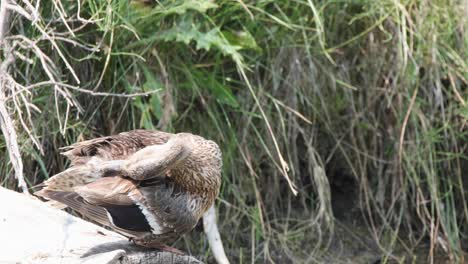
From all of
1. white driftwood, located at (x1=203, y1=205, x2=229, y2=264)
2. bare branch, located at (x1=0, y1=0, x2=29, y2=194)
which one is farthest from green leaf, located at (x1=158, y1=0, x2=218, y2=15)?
white driftwood, located at (x1=203, y1=205, x2=229, y2=264)

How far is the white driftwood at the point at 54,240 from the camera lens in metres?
3.07

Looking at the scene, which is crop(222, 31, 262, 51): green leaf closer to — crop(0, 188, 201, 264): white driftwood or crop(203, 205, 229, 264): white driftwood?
crop(203, 205, 229, 264): white driftwood

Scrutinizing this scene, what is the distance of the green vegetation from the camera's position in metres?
4.46

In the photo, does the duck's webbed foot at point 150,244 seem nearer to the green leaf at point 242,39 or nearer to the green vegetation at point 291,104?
the green vegetation at point 291,104

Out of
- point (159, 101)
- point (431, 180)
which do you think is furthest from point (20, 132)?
point (431, 180)

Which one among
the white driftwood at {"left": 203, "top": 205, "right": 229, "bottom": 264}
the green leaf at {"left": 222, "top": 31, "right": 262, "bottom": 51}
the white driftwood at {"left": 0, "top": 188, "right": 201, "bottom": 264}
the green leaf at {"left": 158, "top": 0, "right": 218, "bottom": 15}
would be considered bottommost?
the white driftwood at {"left": 203, "top": 205, "right": 229, "bottom": 264}

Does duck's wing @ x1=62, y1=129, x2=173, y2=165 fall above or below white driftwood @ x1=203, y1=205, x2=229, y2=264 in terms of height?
above

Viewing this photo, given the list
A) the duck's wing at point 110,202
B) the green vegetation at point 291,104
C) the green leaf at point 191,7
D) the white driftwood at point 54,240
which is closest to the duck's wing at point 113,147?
the duck's wing at point 110,202

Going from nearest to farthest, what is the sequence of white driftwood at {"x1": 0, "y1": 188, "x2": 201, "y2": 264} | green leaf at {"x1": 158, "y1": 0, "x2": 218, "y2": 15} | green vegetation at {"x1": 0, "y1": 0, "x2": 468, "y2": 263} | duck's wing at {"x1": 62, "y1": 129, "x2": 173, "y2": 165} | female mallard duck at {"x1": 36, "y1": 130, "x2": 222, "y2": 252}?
1. white driftwood at {"x1": 0, "y1": 188, "x2": 201, "y2": 264}
2. female mallard duck at {"x1": 36, "y1": 130, "x2": 222, "y2": 252}
3. duck's wing at {"x1": 62, "y1": 129, "x2": 173, "y2": 165}
4. green leaf at {"x1": 158, "y1": 0, "x2": 218, "y2": 15}
5. green vegetation at {"x1": 0, "y1": 0, "x2": 468, "y2": 263}

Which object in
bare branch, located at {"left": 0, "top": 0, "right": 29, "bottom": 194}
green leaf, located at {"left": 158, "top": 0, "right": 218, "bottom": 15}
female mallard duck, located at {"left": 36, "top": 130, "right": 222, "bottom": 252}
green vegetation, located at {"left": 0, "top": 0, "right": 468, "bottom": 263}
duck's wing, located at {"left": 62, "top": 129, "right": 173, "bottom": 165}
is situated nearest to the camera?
bare branch, located at {"left": 0, "top": 0, "right": 29, "bottom": 194}

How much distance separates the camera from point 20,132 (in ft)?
14.2

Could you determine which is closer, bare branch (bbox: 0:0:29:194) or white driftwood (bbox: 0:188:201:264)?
white driftwood (bbox: 0:188:201:264)

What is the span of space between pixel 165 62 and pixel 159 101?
0.84 feet

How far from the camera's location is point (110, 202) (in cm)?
337
